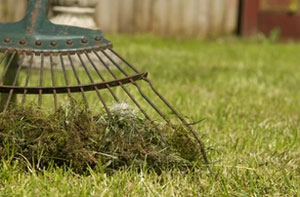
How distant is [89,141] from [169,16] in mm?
5840

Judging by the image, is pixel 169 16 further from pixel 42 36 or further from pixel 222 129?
pixel 42 36

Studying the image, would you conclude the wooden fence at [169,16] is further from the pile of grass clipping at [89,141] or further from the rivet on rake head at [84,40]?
the pile of grass clipping at [89,141]

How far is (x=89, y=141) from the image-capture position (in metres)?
2.05

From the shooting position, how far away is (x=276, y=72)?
5.12 meters

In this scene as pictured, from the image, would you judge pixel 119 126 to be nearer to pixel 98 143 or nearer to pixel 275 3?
pixel 98 143

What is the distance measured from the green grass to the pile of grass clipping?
0.05m

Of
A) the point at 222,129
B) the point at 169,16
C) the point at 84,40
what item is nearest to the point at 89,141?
the point at 84,40

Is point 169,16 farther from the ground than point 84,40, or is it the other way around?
point 84,40

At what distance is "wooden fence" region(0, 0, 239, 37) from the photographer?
748 centimetres

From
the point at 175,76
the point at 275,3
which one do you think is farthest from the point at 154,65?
the point at 275,3

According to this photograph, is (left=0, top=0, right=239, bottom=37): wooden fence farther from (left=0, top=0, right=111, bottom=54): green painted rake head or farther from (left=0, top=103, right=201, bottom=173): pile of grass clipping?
(left=0, top=103, right=201, bottom=173): pile of grass clipping

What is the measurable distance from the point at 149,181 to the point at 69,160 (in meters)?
0.27

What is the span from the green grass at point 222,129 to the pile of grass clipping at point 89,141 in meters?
0.05

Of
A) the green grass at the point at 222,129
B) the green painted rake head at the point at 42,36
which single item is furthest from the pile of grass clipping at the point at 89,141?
the green painted rake head at the point at 42,36
